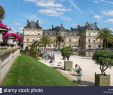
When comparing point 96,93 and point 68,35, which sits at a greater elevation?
point 68,35

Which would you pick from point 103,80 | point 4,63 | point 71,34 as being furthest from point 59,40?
point 4,63

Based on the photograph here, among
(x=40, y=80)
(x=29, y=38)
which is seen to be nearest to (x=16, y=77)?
(x=40, y=80)

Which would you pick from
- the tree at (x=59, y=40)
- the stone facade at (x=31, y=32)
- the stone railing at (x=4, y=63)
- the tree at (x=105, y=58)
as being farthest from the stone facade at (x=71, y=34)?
the stone railing at (x=4, y=63)

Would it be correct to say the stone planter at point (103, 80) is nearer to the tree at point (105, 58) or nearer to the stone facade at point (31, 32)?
the tree at point (105, 58)

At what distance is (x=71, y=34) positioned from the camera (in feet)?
582

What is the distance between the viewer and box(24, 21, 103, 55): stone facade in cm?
16525

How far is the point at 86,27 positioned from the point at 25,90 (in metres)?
159

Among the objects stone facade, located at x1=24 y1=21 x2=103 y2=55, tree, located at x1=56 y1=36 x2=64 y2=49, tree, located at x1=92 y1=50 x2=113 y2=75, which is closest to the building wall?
stone facade, located at x1=24 y1=21 x2=103 y2=55

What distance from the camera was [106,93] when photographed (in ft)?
41.3

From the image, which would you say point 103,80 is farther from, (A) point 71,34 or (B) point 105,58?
(A) point 71,34

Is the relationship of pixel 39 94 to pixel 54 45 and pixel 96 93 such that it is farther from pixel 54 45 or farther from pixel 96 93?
pixel 54 45

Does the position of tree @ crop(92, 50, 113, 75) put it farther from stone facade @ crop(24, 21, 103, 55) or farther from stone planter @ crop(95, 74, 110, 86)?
stone facade @ crop(24, 21, 103, 55)

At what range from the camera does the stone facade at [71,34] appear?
16525 centimetres

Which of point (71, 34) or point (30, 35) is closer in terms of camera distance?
point (30, 35)
